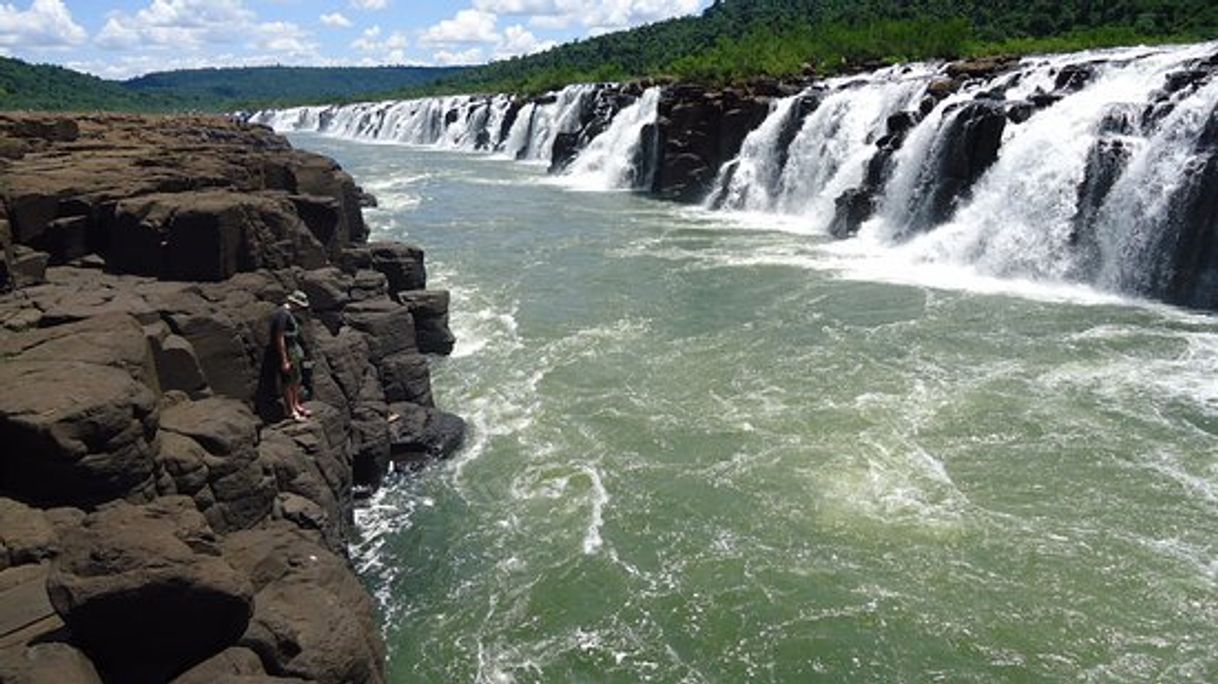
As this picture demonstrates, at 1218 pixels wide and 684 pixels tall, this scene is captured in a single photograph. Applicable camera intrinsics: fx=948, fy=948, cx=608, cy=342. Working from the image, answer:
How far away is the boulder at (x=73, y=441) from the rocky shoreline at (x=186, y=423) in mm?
17

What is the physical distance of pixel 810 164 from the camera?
34.2 metres

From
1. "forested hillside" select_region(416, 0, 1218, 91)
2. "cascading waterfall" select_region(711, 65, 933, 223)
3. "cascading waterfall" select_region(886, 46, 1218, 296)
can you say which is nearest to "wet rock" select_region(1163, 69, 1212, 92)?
"cascading waterfall" select_region(886, 46, 1218, 296)

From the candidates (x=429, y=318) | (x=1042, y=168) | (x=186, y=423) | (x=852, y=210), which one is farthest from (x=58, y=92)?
(x=186, y=423)

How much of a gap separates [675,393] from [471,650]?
7.63m

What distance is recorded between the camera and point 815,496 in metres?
12.4

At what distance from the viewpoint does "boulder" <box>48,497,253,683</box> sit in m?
6.43

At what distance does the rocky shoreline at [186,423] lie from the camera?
260 inches

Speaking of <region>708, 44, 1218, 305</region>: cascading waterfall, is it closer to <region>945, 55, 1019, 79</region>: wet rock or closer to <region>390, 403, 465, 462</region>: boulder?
<region>945, 55, 1019, 79</region>: wet rock

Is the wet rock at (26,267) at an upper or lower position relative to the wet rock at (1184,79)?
lower

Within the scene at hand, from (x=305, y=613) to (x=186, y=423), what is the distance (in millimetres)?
2917

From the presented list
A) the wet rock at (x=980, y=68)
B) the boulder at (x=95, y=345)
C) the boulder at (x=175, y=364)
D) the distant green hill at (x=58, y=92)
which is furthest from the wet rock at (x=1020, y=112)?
the distant green hill at (x=58, y=92)

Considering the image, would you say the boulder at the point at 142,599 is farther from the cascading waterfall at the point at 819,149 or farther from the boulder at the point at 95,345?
the cascading waterfall at the point at 819,149

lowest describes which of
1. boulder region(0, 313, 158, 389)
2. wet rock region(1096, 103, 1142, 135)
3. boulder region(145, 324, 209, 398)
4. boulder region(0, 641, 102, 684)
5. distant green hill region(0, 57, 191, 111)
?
distant green hill region(0, 57, 191, 111)

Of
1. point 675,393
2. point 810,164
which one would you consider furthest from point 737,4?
→ point 675,393
